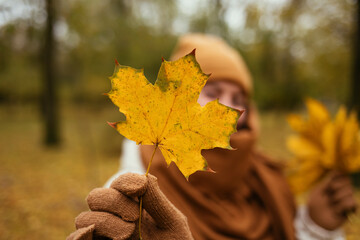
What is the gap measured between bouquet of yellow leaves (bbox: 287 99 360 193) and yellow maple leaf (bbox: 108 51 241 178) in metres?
0.95

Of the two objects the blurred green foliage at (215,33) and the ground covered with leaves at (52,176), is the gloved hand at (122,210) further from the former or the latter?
the blurred green foliage at (215,33)

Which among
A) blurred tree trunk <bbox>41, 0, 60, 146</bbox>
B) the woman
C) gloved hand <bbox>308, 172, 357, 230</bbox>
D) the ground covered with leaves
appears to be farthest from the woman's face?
blurred tree trunk <bbox>41, 0, 60, 146</bbox>

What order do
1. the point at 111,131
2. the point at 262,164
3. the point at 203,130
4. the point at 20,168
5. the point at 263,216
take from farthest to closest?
the point at 111,131 < the point at 20,168 < the point at 262,164 < the point at 263,216 < the point at 203,130

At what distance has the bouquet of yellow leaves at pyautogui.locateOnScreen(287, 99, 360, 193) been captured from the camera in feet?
4.12

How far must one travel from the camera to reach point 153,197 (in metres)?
0.63

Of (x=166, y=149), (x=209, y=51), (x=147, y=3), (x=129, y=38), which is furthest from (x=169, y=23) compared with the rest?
(x=166, y=149)

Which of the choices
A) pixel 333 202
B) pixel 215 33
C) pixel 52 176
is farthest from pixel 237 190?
pixel 215 33

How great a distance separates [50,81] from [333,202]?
276 inches

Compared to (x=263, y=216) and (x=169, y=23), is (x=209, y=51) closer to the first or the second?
(x=263, y=216)

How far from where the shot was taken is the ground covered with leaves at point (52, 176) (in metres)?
3.30

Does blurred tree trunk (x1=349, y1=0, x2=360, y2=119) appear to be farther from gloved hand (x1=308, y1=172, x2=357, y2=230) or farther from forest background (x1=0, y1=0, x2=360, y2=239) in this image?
gloved hand (x1=308, y1=172, x2=357, y2=230)

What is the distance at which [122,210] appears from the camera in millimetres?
615

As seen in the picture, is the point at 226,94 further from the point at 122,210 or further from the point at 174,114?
the point at 122,210

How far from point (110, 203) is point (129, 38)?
7.51m
